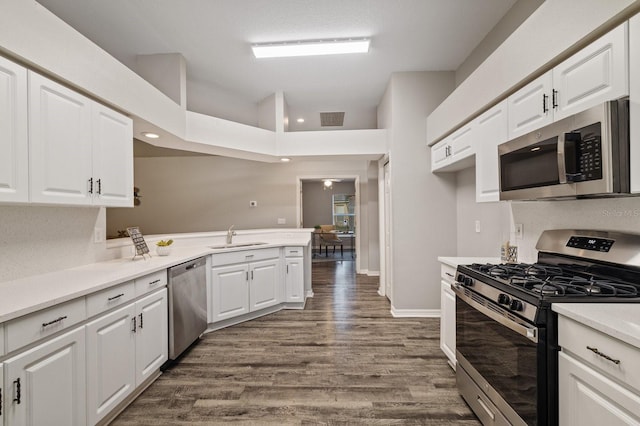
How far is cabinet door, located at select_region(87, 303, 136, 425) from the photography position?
1.54 m

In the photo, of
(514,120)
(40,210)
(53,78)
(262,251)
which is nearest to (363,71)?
Result: (514,120)

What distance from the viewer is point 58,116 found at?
1.68 meters

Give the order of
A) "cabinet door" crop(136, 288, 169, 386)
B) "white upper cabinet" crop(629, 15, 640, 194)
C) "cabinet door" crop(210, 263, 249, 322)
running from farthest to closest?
1. "cabinet door" crop(210, 263, 249, 322)
2. "cabinet door" crop(136, 288, 169, 386)
3. "white upper cabinet" crop(629, 15, 640, 194)

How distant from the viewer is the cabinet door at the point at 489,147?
6.50 ft

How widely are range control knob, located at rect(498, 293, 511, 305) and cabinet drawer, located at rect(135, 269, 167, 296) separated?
2.21 m

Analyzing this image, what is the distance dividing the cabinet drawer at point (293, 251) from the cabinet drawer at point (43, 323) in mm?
2482

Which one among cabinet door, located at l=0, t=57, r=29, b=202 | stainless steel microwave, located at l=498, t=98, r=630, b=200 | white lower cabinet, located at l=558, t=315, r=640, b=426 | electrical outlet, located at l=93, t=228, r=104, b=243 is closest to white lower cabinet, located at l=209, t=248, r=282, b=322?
electrical outlet, located at l=93, t=228, r=104, b=243

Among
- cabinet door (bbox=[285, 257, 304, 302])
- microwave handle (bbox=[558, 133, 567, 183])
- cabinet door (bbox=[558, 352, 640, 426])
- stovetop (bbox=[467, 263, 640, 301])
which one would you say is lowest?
cabinet door (bbox=[285, 257, 304, 302])

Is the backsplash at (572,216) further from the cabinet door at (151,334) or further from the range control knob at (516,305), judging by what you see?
the cabinet door at (151,334)

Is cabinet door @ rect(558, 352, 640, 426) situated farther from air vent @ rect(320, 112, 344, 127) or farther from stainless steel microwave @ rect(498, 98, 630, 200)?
air vent @ rect(320, 112, 344, 127)

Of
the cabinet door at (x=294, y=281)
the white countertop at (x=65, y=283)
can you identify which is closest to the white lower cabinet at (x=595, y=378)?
the white countertop at (x=65, y=283)

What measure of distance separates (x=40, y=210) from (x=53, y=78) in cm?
86

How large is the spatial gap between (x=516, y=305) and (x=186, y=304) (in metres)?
2.47

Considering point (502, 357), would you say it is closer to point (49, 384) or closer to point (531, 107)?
point (531, 107)
